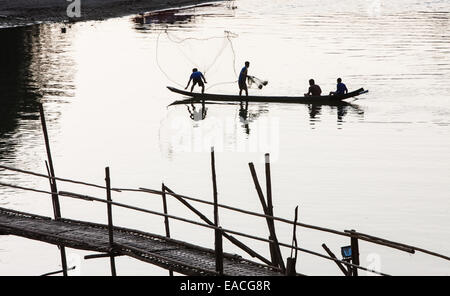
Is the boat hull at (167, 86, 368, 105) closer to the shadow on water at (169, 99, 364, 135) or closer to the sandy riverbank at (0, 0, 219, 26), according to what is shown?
the shadow on water at (169, 99, 364, 135)

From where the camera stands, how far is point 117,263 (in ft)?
85.4

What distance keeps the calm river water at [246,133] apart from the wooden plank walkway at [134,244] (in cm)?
592

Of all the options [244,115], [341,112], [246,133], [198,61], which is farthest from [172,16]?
[246,133]

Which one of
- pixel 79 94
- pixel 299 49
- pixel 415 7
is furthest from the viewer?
pixel 415 7

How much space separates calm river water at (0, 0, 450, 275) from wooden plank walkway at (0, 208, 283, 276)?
19.4 ft

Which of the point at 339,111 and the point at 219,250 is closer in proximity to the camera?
the point at 219,250

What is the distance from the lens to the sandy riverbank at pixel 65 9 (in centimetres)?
8319

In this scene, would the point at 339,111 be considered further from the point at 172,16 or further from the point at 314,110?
the point at 172,16

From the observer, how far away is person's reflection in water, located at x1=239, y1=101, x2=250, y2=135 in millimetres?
43000

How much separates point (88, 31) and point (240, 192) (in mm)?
52611

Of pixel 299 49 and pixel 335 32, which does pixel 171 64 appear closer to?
pixel 299 49

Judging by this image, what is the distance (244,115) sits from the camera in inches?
1812

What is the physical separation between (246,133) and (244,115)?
13.2 ft
